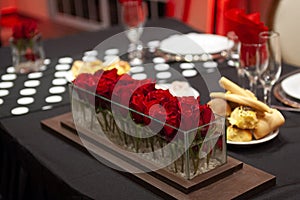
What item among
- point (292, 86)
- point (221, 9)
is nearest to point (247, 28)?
point (292, 86)

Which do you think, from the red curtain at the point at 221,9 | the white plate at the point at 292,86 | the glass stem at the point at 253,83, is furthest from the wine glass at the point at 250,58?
the red curtain at the point at 221,9

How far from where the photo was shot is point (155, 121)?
1056mm

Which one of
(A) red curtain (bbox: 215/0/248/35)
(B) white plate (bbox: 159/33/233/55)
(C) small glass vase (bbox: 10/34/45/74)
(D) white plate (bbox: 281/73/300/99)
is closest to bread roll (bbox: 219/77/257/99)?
(D) white plate (bbox: 281/73/300/99)

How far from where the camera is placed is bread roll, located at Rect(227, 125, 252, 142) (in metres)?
1.20

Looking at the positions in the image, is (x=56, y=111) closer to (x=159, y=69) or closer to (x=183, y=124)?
(x=159, y=69)

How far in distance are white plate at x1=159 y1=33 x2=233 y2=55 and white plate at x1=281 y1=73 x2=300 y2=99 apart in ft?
1.20

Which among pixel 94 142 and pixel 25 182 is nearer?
pixel 94 142

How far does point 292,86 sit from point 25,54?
3.04ft

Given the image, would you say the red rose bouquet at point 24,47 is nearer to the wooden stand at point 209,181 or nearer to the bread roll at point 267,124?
the wooden stand at point 209,181

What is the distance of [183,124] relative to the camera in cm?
102

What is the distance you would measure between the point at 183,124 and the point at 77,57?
41.6 inches

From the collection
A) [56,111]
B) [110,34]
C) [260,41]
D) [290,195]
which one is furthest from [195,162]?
[110,34]

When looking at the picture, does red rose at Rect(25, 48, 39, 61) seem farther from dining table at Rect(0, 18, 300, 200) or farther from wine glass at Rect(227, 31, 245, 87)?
wine glass at Rect(227, 31, 245, 87)

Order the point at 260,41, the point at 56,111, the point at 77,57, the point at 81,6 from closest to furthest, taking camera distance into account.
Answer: the point at 260,41 → the point at 56,111 → the point at 77,57 → the point at 81,6
